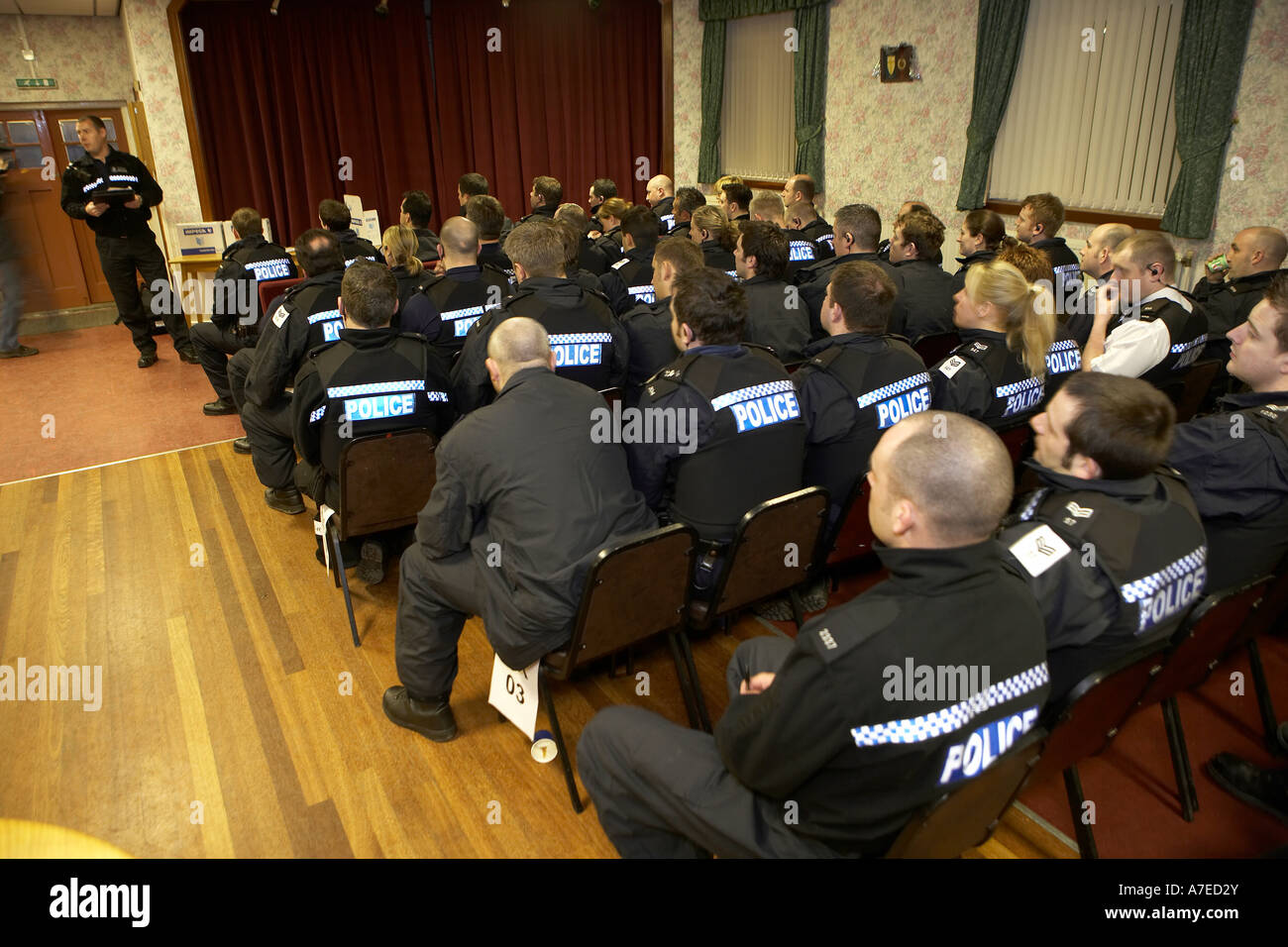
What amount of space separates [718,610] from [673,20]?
31.0ft

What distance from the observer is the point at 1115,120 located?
5.98m

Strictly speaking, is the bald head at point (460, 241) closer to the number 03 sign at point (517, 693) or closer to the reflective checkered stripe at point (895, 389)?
the reflective checkered stripe at point (895, 389)

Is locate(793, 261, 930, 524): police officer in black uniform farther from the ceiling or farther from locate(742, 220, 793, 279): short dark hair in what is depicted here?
the ceiling

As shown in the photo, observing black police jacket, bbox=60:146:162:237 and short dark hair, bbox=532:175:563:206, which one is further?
short dark hair, bbox=532:175:563:206

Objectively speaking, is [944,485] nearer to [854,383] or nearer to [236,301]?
[854,383]

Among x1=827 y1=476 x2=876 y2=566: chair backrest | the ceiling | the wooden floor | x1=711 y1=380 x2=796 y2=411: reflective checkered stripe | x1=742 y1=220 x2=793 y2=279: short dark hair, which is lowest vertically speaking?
the wooden floor

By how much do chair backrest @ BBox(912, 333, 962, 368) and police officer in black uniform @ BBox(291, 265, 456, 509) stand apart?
2340 millimetres

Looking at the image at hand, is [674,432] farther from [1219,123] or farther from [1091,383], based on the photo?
[1219,123]

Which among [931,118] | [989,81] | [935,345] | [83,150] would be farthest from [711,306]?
[83,150]

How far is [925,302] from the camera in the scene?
4.33m

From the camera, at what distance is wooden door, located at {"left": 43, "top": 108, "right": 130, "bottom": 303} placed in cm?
749

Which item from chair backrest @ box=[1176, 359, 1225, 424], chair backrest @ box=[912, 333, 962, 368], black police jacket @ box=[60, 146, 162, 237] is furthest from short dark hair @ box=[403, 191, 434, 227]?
chair backrest @ box=[1176, 359, 1225, 424]

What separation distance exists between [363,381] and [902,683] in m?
2.26
